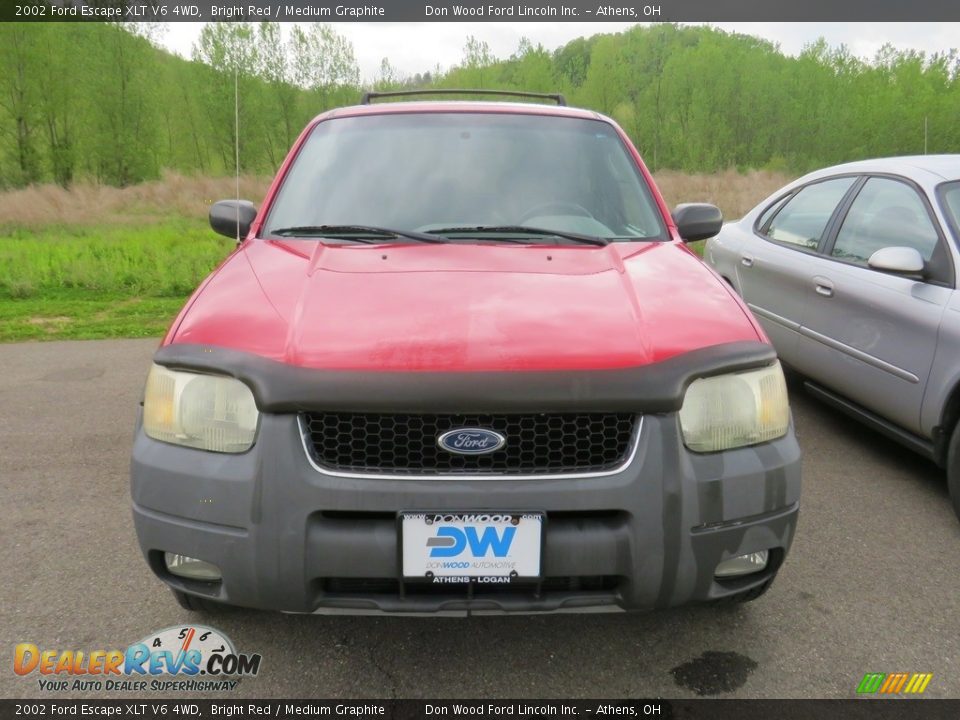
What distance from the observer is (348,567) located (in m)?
1.70

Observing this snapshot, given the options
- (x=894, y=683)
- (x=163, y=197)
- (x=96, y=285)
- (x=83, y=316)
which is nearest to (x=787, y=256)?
(x=894, y=683)

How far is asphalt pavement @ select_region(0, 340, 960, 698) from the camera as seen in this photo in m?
2.08

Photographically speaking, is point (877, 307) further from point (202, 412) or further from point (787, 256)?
point (202, 412)

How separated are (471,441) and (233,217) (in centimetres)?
193

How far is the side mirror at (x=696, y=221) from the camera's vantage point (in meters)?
3.12

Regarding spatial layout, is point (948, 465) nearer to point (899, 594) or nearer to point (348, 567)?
point (899, 594)

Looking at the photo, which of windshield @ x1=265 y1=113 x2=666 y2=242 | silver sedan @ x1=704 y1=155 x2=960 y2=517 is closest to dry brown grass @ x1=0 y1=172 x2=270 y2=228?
windshield @ x1=265 y1=113 x2=666 y2=242

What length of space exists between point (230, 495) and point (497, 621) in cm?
104

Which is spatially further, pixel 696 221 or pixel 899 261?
pixel 899 261

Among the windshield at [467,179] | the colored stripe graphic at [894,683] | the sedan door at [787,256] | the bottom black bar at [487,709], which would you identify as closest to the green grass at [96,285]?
the windshield at [467,179]

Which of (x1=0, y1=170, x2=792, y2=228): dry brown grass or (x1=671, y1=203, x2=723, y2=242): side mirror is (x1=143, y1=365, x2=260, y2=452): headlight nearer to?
(x1=671, y1=203, x2=723, y2=242): side mirror

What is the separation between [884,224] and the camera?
385 centimetres

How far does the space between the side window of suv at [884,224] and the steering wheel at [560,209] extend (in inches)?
71.1

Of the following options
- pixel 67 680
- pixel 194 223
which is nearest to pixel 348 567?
pixel 67 680
